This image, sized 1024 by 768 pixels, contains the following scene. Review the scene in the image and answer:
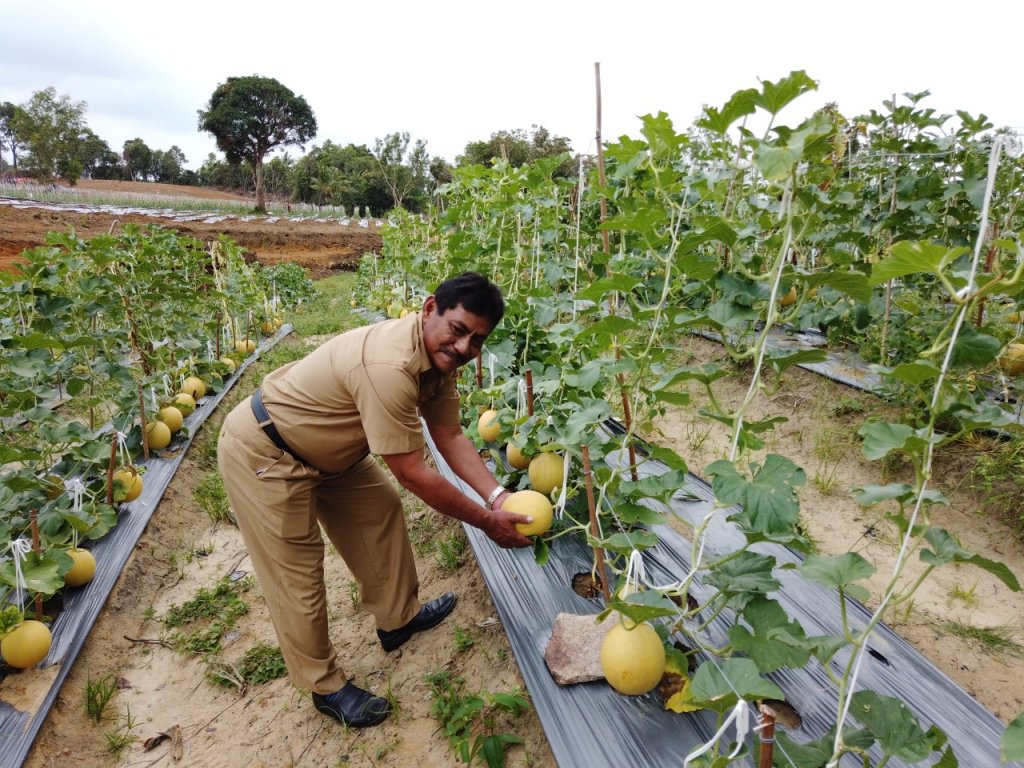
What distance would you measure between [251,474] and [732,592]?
5.36 feet

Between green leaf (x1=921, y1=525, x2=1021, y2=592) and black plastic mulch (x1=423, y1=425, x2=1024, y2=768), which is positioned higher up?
green leaf (x1=921, y1=525, x2=1021, y2=592)

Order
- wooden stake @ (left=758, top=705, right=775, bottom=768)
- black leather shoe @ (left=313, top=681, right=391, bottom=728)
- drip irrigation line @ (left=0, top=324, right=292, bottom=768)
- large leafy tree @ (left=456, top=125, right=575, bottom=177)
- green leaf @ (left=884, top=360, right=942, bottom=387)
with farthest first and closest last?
large leafy tree @ (left=456, top=125, right=575, bottom=177) → black leather shoe @ (left=313, top=681, right=391, bottom=728) → drip irrigation line @ (left=0, top=324, right=292, bottom=768) → green leaf @ (left=884, top=360, right=942, bottom=387) → wooden stake @ (left=758, top=705, right=775, bottom=768)

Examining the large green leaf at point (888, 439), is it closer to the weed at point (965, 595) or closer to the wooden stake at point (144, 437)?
the weed at point (965, 595)

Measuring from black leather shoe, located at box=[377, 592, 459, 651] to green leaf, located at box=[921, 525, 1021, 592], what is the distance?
206 centimetres

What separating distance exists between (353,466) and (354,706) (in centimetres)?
90

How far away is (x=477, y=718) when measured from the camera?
212 cm

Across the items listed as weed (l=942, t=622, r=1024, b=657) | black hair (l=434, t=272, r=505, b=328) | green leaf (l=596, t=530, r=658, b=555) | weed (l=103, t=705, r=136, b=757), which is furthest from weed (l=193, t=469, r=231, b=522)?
weed (l=942, t=622, r=1024, b=657)

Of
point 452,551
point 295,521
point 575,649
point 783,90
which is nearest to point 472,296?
point 783,90

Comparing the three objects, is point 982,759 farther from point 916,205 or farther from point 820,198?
point 916,205

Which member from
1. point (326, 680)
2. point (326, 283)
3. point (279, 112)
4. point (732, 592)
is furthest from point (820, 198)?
point (279, 112)

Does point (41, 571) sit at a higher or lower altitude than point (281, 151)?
lower

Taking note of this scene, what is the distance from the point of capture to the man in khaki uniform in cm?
185

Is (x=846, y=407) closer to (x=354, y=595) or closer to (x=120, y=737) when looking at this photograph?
(x=354, y=595)

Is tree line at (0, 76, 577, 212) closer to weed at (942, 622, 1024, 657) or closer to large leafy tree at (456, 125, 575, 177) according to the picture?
large leafy tree at (456, 125, 575, 177)
